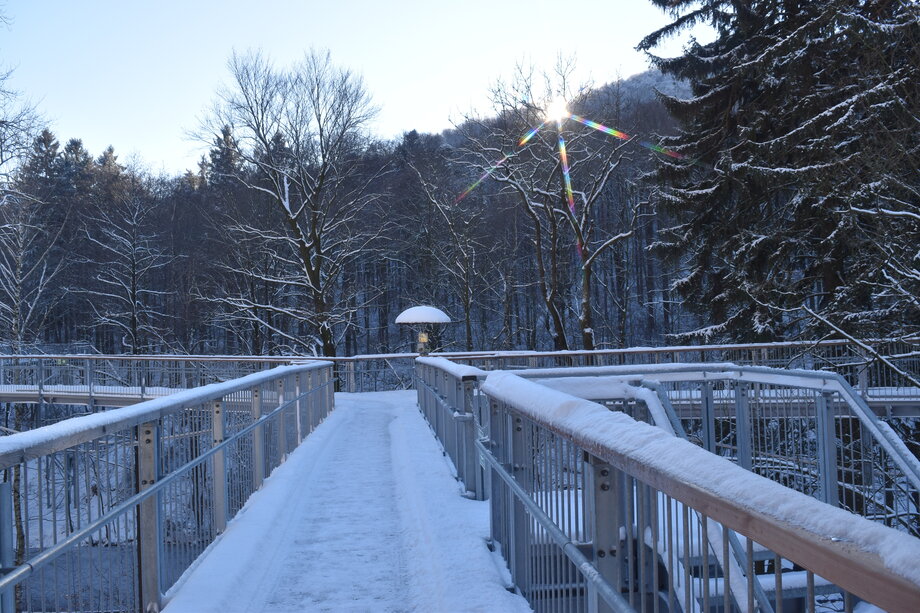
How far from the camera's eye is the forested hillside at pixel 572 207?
50.3 feet

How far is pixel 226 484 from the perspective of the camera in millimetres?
6219

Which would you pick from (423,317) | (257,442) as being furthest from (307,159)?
(257,442)

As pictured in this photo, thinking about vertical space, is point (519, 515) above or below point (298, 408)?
below

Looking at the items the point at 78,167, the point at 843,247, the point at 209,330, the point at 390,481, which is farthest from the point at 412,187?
the point at 390,481

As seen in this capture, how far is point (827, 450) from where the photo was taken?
691 cm

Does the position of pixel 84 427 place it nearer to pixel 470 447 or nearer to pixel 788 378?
pixel 470 447

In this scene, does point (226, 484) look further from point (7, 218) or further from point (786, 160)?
point (7, 218)

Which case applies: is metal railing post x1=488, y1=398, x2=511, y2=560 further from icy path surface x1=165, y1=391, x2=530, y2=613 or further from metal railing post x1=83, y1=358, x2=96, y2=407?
metal railing post x1=83, y1=358, x2=96, y2=407

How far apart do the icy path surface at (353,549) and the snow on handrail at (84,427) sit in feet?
3.78

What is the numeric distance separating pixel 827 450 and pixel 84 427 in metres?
6.25

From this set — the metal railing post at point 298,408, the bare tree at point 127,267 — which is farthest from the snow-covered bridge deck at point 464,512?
the bare tree at point 127,267

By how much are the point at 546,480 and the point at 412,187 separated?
42.5 m

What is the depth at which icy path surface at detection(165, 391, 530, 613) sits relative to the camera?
15.3 feet

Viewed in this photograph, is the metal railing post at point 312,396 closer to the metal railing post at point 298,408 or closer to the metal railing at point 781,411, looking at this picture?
the metal railing post at point 298,408
